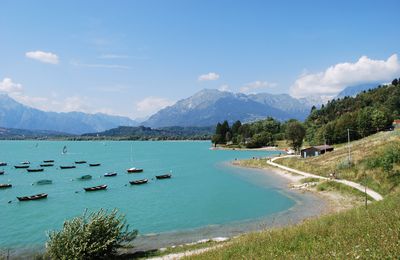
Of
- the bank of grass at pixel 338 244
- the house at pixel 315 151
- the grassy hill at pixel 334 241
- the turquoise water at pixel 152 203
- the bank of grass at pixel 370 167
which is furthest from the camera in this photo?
the house at pixel 315 151

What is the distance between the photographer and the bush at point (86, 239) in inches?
973

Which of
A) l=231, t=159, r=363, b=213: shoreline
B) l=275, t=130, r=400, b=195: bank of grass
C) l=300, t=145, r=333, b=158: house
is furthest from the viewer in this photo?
l=300, t=145, r=333, b=158: house

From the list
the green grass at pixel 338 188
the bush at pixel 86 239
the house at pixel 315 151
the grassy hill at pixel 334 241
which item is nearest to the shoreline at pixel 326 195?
the green grass at pixel 338 188

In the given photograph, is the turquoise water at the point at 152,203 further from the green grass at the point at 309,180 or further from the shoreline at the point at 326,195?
the green grass at the point at 309,180

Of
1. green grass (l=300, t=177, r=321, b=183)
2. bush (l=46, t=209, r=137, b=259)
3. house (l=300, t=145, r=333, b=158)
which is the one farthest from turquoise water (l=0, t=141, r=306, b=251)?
house (l=300, t=145, r=333, b=158)

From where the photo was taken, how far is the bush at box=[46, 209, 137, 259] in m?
24.7

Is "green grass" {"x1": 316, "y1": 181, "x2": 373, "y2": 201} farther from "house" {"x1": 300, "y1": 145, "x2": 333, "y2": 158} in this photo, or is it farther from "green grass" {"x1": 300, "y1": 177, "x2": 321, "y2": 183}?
"house" {"x1": 300, "y1": 145, "x2": 333, "y2": 158}

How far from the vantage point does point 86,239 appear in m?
25.3

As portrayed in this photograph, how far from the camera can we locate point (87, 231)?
83.8 ft

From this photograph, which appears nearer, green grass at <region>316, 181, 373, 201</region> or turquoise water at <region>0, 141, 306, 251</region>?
turquoise water at <region>0, 141, 306, 251</region>

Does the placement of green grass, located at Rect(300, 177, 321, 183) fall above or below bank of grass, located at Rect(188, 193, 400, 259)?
below

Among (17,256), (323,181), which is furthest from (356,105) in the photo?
(17,256)

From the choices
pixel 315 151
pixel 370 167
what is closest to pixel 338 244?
pixel 370 167

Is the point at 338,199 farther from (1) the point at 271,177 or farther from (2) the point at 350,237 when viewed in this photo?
(2) the point at 350,237
